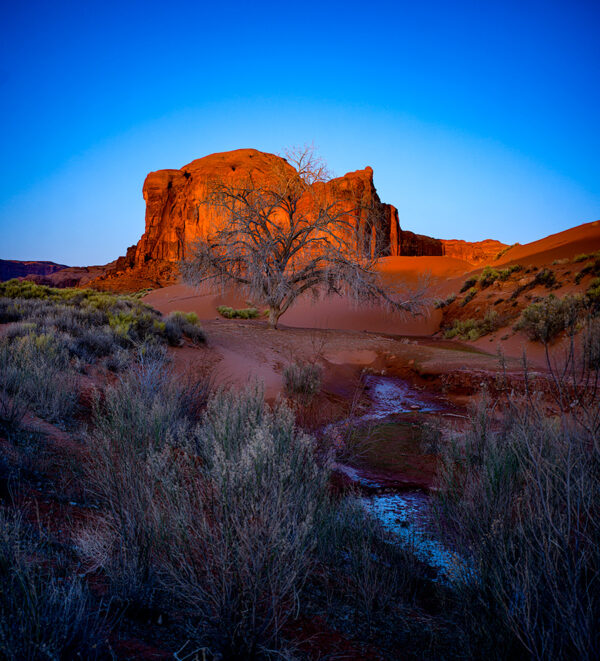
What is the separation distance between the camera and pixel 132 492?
226 cm

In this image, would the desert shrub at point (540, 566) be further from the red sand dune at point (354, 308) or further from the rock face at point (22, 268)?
the rock face at point (22, 268)

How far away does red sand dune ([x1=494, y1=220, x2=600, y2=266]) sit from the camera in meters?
23.5

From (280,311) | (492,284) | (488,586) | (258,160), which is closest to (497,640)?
(488,586)

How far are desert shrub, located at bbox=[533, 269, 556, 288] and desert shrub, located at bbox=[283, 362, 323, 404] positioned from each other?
47.3ft

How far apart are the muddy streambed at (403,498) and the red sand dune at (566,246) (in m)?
19.3

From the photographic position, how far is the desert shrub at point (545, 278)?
722 inches

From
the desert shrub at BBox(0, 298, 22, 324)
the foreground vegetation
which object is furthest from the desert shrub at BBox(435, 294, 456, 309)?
the foreground vegetation

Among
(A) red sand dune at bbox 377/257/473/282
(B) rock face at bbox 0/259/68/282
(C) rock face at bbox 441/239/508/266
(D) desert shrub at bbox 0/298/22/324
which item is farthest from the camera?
(C) rock face at bbox 441/239/508/266

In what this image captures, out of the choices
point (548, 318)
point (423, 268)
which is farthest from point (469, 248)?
point (548, 318)

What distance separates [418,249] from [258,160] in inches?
1778

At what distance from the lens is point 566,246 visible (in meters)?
25.0

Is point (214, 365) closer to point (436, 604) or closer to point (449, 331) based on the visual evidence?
point (436, 604)

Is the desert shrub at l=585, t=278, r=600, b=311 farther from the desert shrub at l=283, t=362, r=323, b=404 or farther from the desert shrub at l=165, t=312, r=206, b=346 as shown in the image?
the desert shrub at l=165, t=312, r=206, b=346

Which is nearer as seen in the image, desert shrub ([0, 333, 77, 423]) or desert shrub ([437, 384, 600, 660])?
desert shrub ([437, 384, 600, 660])
